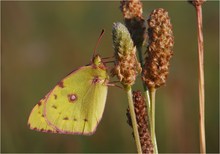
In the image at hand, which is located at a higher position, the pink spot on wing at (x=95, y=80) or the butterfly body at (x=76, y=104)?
the pink spot on wing at (x=95, y=80)

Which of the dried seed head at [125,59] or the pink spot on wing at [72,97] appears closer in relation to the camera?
the dried seed head at [125,59]

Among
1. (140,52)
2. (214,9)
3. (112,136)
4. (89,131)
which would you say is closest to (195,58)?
(214,9)

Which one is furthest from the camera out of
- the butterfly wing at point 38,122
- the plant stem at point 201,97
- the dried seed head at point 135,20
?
the butterfly wing at point 38,122

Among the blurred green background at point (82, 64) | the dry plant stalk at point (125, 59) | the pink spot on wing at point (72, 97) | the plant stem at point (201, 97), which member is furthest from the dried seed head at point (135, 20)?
the blurred green background at point (82, 64)

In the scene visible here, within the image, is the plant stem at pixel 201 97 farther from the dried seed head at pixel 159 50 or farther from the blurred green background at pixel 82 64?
the blurred green background at pixel 82 64

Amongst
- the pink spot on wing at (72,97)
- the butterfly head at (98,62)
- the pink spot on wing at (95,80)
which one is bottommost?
the pink spot on wing at (72,97)

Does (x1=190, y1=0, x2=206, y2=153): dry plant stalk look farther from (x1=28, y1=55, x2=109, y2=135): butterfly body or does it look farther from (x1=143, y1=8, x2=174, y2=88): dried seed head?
(x1=28, y1=55, x2=109, y2=135): butterfly body

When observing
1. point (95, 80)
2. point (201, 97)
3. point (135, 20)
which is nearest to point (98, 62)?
point (95, 80)
